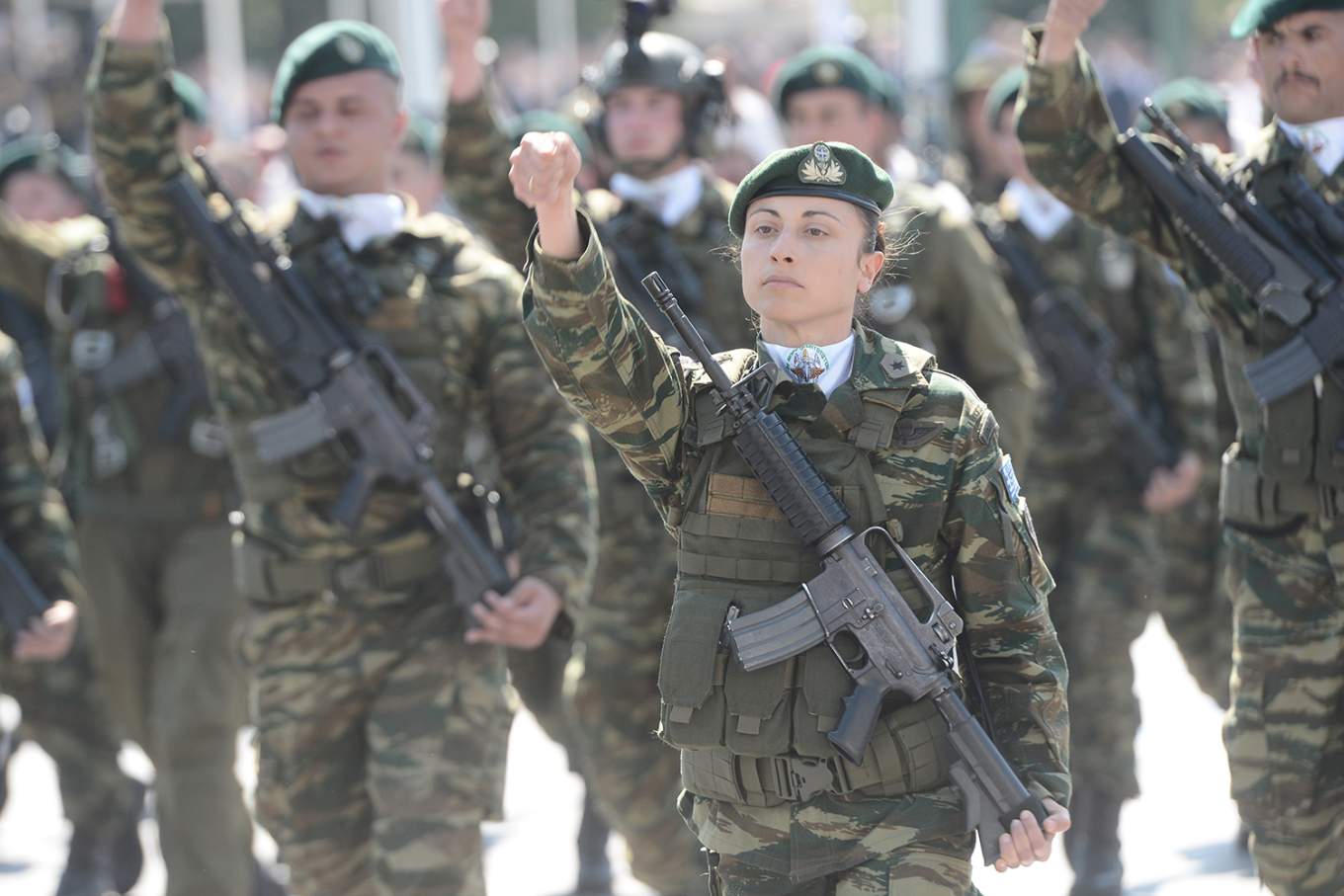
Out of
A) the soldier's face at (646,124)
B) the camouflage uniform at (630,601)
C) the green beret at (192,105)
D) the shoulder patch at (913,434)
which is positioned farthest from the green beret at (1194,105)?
the shoulder patch at (913,434)

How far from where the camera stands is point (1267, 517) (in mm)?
4199

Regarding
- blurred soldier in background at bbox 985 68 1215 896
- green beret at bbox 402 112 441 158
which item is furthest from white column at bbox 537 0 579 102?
blurred soldier in background at bbox 985 68 1215 896

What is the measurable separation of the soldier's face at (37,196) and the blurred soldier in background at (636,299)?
280cm

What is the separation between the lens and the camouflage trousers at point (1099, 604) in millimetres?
5926

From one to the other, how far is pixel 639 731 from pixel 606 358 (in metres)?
2.58

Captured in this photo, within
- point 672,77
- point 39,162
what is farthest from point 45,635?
point 39,162

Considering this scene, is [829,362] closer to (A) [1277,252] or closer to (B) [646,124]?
(A) [1277,252]

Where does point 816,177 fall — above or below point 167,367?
below

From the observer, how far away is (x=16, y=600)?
5.43 m

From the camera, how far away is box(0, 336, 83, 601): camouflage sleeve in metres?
5.58

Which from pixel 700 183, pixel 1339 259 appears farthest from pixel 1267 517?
pixel 700 183

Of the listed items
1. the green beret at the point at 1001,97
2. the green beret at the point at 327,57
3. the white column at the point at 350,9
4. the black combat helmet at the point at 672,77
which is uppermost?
the white column at the point at 350,9

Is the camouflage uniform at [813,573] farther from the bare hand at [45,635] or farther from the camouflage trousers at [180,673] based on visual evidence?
the bare hand at [45,635]

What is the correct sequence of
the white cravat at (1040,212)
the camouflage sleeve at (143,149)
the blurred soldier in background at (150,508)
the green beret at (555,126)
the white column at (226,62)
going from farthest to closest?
the white column at (226,62)
the green beret at (555,126)
the white cravat at (1040,212)
the blurred soldier in background at (150,508)
the camouflage sleeve at (143,149)
